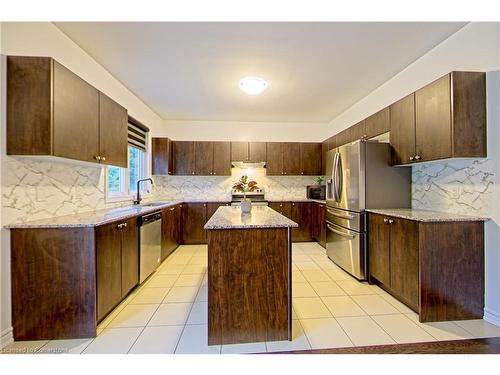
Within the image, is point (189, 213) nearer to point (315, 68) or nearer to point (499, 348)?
point (315, 68)

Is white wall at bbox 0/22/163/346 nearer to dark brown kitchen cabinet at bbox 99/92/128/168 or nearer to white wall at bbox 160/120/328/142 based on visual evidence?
dark brown kitchen cabinet at bbox 99/92/128/168

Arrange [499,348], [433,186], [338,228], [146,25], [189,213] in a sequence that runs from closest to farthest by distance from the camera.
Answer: [499,348], [146,25], [433,186], [338,228], [189,213]

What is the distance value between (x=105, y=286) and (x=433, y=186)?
341 centimetres

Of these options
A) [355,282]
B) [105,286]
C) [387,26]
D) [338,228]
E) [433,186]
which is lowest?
[355,282]

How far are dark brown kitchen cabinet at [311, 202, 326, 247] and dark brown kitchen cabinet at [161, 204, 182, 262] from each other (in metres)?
2.68

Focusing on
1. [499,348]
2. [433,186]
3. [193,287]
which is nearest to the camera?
[499,348]

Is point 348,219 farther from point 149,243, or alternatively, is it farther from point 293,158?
point 149,243

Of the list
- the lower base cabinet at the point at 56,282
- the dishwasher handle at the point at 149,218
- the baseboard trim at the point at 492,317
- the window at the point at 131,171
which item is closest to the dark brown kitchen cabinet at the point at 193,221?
the window at the point at 131,171

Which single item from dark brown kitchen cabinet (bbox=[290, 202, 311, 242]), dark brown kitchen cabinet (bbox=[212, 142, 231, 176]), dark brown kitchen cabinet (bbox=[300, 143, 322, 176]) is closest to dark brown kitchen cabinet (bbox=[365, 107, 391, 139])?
dark brown kitchen cabinet (bbox=[300, 143, 322, 176])

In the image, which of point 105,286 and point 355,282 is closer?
point 105,286

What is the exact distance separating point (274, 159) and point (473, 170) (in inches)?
Result: 129

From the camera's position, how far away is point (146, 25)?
2.04 m

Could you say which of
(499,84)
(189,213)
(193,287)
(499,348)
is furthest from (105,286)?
(499,84)

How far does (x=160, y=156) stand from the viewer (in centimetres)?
452
